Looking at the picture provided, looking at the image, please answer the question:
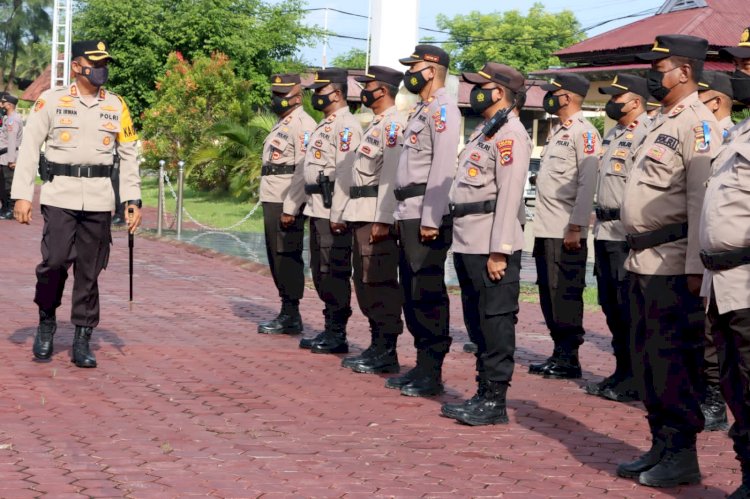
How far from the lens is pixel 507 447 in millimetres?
6453

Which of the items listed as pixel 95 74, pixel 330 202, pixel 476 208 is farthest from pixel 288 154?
pixel 476 208

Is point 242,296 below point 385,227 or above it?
below

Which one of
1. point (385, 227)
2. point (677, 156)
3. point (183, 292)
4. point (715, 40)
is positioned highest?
point (715, 40)

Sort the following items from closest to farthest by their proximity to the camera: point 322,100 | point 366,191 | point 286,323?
point 366,191 < point 322,100 < point 286,323

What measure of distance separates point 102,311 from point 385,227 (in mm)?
3996

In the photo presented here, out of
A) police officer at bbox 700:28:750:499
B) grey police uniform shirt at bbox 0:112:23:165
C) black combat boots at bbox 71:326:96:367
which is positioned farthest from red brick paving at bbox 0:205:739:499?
grey police uniform shirt at bbox 0:112:23:165

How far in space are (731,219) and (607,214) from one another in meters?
2.96

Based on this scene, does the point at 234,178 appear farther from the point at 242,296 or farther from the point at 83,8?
the point at 83,8

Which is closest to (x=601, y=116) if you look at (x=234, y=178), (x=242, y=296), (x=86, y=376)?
(x=234, y=178)

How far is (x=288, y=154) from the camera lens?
10.1 metres

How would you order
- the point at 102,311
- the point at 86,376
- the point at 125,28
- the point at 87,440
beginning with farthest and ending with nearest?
the point at 125,28 → the point at 102,311 → the point at 86,376 → the point at 87,440

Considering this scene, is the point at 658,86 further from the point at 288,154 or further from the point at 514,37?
the point at 514,37

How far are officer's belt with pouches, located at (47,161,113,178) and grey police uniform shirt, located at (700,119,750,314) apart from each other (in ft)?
15.0

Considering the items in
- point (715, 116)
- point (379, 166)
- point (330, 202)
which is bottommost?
point (330, 202)
